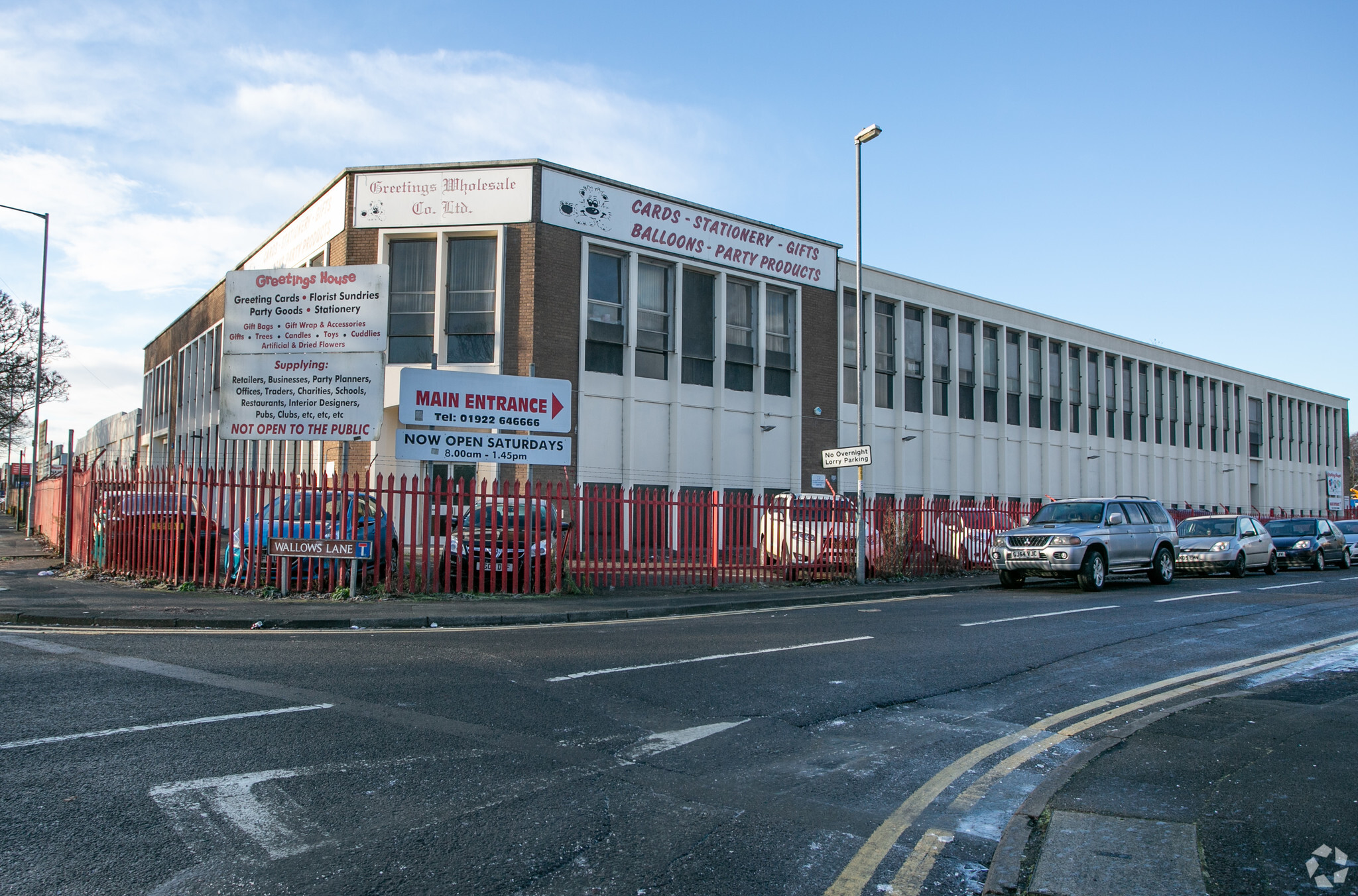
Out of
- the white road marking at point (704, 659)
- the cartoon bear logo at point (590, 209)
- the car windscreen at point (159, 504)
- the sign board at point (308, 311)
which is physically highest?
the cartoon bear logo at point (590, 209)

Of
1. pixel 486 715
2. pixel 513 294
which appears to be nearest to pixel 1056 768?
pixel 486 715

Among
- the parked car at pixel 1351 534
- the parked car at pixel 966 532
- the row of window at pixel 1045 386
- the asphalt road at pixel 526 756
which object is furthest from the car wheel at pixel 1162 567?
the row of window at pixel 1045 386

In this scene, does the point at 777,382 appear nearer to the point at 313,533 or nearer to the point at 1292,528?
the point at 1292,528

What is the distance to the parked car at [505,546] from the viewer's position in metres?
13.8

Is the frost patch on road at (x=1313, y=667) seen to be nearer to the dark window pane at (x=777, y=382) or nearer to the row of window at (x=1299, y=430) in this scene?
the dark window pane at (x=777, y=382)

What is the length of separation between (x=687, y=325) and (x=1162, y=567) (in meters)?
14.5

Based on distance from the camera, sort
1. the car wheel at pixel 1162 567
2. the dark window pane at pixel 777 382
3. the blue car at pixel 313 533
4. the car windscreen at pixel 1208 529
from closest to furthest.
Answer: the blue car at pixel 313 533 → the car wheel at pixel 1162 567 → the car windscreen at pixel 1208 529 → the dark window pane at pixel 777 382

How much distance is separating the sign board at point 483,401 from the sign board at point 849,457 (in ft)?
19.8

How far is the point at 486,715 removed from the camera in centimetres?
624

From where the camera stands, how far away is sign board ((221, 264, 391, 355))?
14180 millimetres

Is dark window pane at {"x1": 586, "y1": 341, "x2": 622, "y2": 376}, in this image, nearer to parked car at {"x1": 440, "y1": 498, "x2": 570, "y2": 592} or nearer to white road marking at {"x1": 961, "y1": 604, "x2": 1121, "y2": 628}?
parked car at {"x1": 440, "y1": 498, "x2": 570, "y2": 592}

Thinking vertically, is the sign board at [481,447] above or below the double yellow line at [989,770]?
above

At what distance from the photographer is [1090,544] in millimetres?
16578

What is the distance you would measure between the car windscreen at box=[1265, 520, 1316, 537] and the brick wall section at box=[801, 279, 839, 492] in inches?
501
